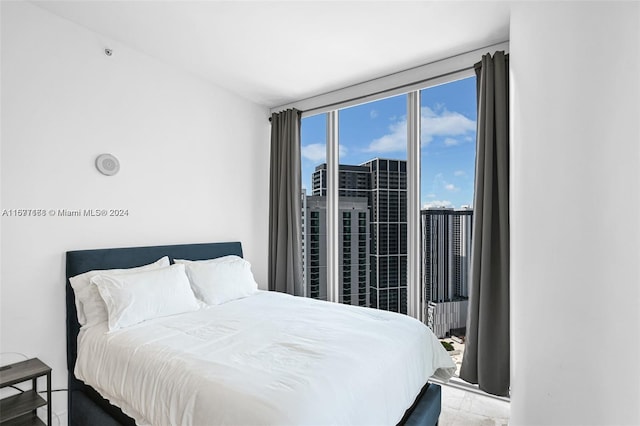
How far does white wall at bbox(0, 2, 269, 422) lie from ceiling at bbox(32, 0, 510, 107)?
0.71ft

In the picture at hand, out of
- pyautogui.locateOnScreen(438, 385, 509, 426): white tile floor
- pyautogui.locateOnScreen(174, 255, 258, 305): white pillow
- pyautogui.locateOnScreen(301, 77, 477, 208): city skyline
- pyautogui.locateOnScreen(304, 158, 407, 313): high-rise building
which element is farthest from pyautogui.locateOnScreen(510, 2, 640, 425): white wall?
pyautogui.locateOnScreen(174, 255, 258, 305): white pillow

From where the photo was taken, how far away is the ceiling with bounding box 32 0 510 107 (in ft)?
7.28

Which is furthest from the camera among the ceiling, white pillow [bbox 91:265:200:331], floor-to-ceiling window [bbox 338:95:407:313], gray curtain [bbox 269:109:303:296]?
gray curtain [bbox 269:109:303:296]

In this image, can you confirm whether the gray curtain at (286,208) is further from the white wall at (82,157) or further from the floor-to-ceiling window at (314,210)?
the white wall at (82,157)

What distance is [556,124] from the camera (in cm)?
163

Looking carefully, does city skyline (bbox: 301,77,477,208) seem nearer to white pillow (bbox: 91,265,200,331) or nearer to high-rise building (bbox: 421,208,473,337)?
high-rise building (bbox: 421,208,473,337)

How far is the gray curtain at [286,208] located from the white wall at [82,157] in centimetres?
60

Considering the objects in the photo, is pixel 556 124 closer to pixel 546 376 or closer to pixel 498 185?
pixel 498 185

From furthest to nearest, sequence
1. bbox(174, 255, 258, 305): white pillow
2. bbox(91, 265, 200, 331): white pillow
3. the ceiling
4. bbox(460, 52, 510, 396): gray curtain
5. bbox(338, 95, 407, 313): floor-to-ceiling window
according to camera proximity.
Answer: bbox(338, 95, 407, 313): floor-to-ceiling window
bbox(174, 255, 258, 305): white pillow
bbox(460, 52, 510, 396): gray curtain
the ceiling
bbox(91, 265, 200, 331): white pillow

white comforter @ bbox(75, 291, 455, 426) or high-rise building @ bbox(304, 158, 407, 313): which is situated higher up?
high-rise building @ bbox(304, 158, 407, 313)

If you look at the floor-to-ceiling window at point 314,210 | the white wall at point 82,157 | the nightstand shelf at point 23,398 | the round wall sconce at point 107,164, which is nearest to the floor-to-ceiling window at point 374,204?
the floor-to-ceiling window at point 314,210

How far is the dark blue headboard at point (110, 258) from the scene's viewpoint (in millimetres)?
2264

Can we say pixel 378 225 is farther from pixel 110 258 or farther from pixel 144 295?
pixel 110 258

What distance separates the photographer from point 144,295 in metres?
2.23
